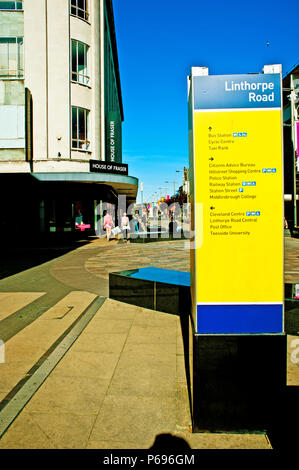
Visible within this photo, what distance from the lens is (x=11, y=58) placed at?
24.2 metres

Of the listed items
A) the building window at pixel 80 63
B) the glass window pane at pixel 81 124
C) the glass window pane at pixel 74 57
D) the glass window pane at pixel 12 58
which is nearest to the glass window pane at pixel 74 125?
the glass window pane at pixel 81 124

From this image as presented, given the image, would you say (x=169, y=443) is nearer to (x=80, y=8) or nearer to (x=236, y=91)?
(x=236, y=91)

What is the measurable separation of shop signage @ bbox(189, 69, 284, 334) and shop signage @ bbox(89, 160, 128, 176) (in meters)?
22.2

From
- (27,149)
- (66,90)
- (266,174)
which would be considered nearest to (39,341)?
(266,174)

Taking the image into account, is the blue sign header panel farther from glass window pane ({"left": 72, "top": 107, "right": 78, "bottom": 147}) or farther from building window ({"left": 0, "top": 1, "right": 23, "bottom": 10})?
building window ({"left": 0, "top": 1, "right": 23, "bottom": 10})

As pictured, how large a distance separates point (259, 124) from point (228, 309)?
4.63 ft

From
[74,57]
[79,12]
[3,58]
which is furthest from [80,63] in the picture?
[3,58]

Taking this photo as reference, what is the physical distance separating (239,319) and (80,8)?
92.7ft

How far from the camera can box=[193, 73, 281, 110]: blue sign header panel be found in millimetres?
2734

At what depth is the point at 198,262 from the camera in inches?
110

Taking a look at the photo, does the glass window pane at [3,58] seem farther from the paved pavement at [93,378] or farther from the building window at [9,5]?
the paved pavement at [93,378]

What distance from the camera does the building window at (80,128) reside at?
25.0m

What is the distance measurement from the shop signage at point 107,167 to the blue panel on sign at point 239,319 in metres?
22.4
